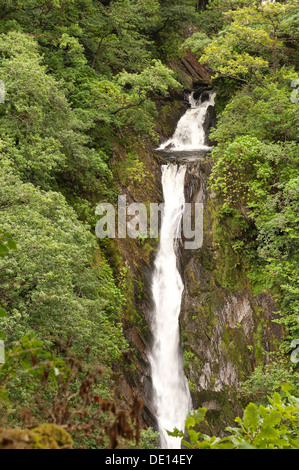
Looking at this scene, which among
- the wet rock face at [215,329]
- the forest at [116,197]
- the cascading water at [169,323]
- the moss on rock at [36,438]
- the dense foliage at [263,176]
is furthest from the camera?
the cascading water at [169,323]

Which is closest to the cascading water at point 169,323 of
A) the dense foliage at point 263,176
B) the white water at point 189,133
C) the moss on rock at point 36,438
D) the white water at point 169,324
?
the white water at point 169,324

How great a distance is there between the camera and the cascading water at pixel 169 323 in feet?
34.6

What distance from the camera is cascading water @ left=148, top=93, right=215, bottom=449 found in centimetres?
1053

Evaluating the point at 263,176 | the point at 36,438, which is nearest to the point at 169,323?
the point at 263,176

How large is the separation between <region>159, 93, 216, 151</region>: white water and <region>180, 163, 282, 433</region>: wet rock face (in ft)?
14.6

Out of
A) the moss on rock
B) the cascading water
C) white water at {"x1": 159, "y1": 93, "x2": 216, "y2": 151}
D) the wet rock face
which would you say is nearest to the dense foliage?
the wet rock face

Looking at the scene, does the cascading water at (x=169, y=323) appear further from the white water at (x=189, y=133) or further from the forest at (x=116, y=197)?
the white water at (x=189, y=133)

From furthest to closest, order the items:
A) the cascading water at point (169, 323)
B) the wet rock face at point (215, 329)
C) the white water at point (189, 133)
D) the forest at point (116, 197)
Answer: the white water at point (189, 133)
the cascading water at point (169, 323)
the wet rock face at point (215, 329)
the forest at point (116, 197)

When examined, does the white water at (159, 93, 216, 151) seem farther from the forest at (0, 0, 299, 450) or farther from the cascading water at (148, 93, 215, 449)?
the cascading water at (148, 93, 215, 449)

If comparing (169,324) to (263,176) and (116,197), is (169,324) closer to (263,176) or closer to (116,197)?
(116,197)

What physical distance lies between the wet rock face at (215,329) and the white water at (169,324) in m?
0.41

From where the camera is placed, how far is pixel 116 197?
11.7 m

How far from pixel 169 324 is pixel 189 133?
30.0 ft

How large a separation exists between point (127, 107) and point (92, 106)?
4.10ft
